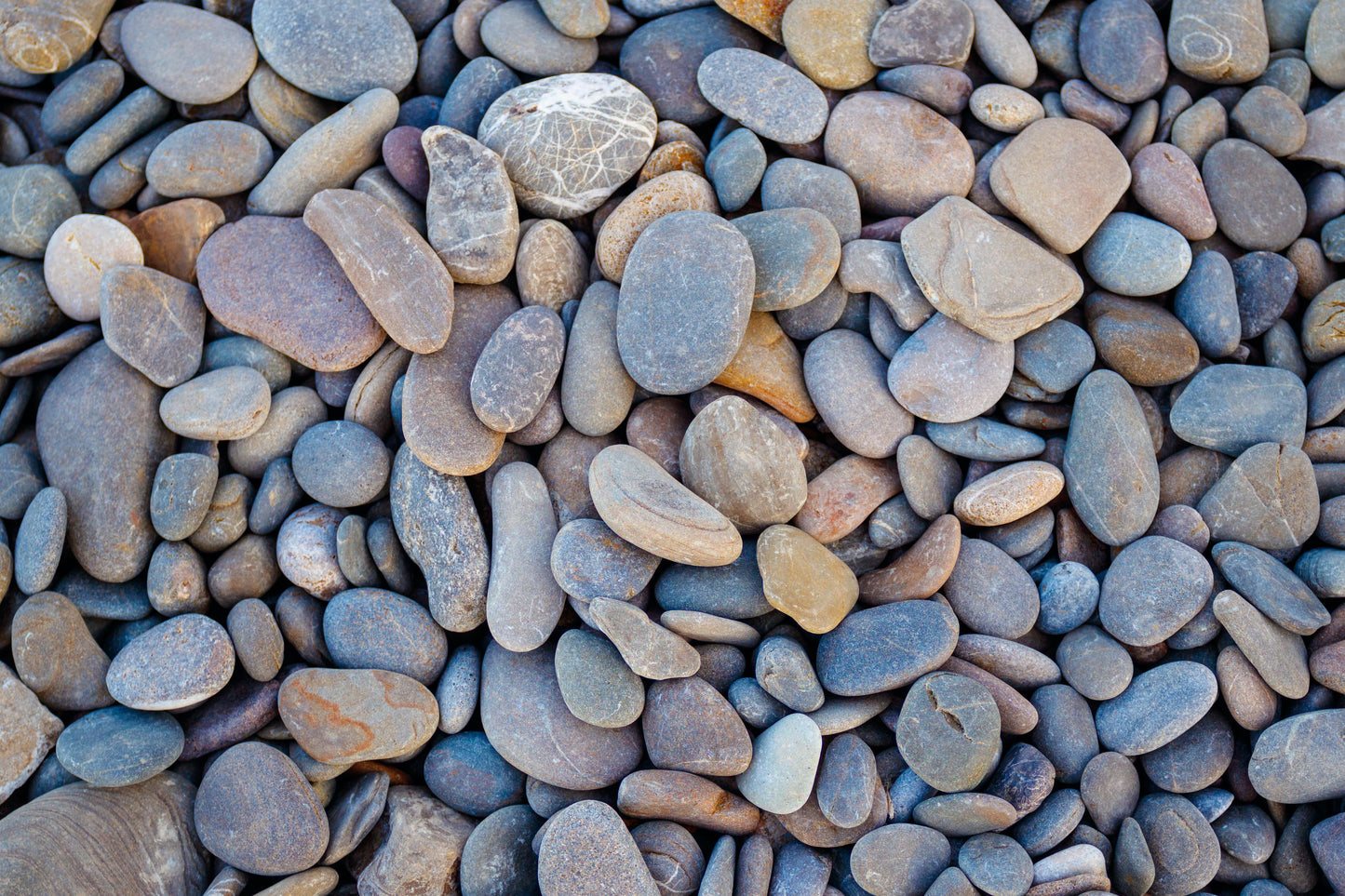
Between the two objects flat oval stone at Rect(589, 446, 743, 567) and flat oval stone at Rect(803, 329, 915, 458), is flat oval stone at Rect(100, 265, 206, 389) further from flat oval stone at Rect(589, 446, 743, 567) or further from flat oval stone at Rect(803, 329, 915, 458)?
flat oval stone at Rect(803, 329, 915, 458)

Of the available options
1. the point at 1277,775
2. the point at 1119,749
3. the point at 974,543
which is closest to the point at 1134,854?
the point at 1119,749

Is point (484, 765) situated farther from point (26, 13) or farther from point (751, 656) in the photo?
point (26, 13)

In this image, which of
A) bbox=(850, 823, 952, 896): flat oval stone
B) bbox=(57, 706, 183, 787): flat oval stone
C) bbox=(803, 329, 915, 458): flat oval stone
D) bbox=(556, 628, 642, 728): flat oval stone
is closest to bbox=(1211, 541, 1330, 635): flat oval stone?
bbox=(803, 329, 915, 458): flat oval stone

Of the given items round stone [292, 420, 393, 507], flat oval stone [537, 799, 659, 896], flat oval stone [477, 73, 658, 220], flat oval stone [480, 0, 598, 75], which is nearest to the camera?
flat oval stone [537, 799, 659, 896]

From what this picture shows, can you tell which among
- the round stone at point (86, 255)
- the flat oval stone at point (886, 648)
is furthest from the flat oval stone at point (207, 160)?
the flat oval stone at point (886, 648)

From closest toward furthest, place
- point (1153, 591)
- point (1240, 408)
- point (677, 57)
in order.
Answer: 1. point (1153, 591)
2. point (1240, 408)
3. point (677, 57)

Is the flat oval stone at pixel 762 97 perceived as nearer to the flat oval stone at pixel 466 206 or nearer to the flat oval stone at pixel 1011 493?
the flat oval stone at pixel 466 206

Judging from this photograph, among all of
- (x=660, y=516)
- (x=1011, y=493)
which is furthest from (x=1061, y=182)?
(x=660, y=516)

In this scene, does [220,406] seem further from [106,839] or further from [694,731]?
[694,731]
